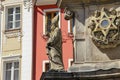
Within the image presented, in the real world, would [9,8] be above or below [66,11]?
above

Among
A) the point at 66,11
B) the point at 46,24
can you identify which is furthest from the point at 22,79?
the point at 66,11

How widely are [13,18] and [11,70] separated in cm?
302

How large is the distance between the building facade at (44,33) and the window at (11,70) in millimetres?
1015

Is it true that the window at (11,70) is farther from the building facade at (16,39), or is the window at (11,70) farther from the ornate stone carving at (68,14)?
the ornate stone carving at (68,14)

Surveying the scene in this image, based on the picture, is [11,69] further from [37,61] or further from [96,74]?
[96,74]

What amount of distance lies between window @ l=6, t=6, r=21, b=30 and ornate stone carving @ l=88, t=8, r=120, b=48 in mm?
17069

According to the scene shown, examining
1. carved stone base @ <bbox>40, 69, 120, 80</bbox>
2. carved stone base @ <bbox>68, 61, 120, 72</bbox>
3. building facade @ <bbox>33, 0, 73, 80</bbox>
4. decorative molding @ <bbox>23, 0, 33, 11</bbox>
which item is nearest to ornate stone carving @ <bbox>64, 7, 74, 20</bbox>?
carved stone base @ <bbox>68, 61, 120, 72</bbox>

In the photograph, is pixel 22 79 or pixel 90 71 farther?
pixel 22 79

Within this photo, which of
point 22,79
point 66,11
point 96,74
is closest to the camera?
point 96,74

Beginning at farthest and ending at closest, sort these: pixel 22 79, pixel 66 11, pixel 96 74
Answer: pixel 22 79, pixel 66 11, pixel 96 74

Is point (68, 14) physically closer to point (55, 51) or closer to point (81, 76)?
point (55, 51)

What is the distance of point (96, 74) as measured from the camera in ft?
43.0

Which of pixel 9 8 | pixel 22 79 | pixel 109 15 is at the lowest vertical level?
pixel 22 79

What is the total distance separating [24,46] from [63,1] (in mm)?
15880
